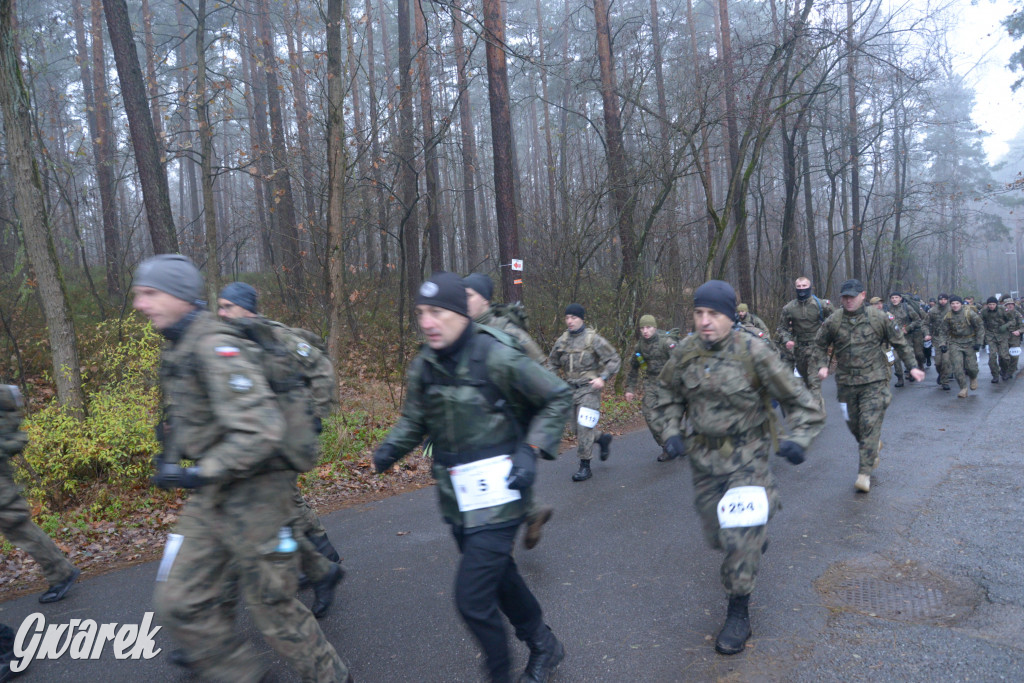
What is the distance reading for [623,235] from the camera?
577 inches

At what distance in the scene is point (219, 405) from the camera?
286 cm

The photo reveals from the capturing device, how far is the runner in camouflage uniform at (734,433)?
13.0 feet

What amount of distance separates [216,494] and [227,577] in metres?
0.38

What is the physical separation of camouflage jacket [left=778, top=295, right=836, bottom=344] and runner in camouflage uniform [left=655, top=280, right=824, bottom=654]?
21.9 ft

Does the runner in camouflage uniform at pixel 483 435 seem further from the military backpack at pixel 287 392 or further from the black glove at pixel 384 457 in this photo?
the military backpack at pixel 287 392

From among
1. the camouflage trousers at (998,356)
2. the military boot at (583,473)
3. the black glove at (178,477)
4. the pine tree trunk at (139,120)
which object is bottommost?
the camouflage trousers at (998,356)

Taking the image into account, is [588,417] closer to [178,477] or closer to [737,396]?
[737,396]

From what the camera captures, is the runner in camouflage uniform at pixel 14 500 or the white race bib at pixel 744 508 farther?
the runner in camouflage uniform at pixel 14 500

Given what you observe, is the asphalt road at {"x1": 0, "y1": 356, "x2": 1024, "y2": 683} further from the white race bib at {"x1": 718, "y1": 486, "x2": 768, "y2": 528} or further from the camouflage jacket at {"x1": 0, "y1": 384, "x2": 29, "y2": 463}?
the camouflage jacket at {"x1": 0, "y1": 384, "x2": 29, "y2": 463}

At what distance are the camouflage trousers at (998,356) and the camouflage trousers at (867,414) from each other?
32.6 ft

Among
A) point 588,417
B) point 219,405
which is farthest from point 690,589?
point 219,405

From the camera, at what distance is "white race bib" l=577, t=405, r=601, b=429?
7512 millimetres

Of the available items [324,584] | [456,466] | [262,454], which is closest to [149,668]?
[324,584]

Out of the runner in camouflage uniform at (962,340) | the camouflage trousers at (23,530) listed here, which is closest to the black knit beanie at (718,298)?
the camouflage trousers at (23,530)
